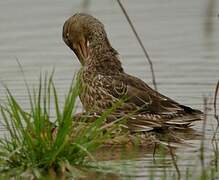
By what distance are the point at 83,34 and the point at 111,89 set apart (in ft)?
3.41

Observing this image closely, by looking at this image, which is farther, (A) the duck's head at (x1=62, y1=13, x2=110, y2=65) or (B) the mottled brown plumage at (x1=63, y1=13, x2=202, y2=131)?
(A) the duck's head at (x1=62, y1=13, x2=110, y2=65)

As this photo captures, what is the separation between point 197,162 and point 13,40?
18.4ft

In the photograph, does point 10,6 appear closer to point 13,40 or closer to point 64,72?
point 13,40

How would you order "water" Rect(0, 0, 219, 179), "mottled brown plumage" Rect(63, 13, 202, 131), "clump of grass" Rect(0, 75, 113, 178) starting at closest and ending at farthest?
1. "clump of grass" Rect(0, 75, 113, 178)
2. "mottled brown plumage" Rect(63, 13, 202, 131)
3. "water" Rect(0, 0, 219, 179)

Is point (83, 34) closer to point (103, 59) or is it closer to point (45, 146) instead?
point (103, 59)

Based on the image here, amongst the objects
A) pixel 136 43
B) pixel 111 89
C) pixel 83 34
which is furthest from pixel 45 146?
pixel 136 43

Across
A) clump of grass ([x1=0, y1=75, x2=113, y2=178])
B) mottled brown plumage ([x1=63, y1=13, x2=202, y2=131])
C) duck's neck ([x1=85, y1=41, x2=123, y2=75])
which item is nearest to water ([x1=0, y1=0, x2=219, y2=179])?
mottled brown plumage ([x1=63, y1=13, x2=202, y2=131])

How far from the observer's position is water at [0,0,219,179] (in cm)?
1232

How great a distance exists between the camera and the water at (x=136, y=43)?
40.4 feet

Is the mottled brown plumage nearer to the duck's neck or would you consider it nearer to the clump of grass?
the duck's neck

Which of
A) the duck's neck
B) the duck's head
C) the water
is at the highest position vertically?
the duck's head

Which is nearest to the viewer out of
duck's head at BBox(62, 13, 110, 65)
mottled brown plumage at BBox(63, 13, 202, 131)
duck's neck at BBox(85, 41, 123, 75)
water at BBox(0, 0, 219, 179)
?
mottled brown plumage at BBox(63, 13, 202, 131)

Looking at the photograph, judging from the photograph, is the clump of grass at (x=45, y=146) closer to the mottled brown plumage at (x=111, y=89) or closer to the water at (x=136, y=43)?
the mottled brown plumage at (x=111, y=89)

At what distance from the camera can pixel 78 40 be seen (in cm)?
1208
